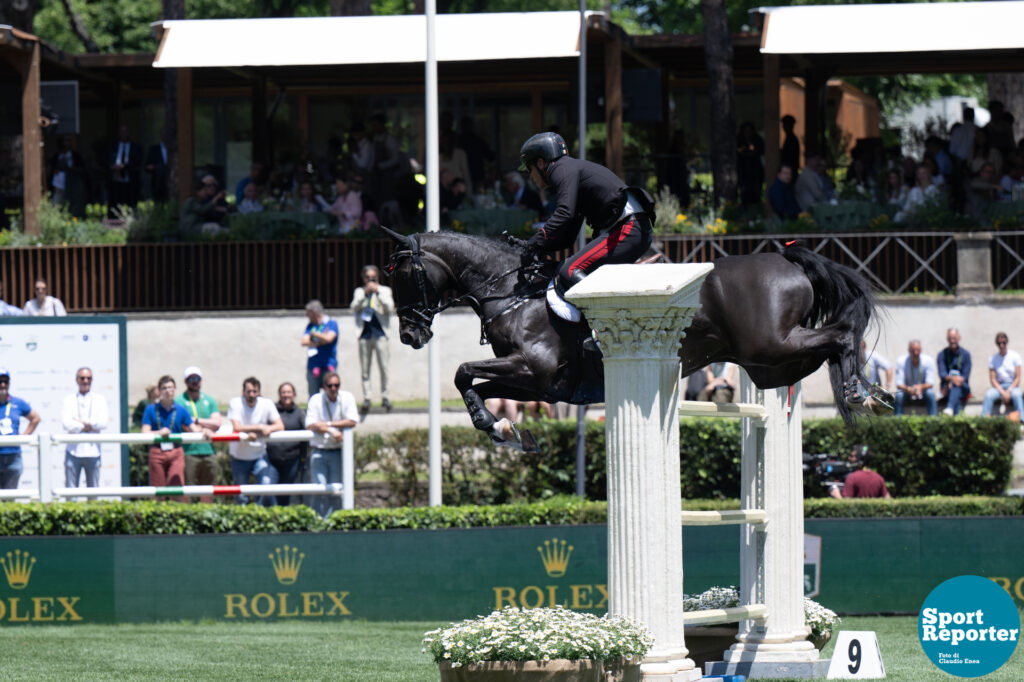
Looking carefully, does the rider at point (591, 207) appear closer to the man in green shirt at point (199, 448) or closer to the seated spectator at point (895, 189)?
the man in green shirt at point (199, 448)

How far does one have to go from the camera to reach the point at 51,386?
17391 millimetres

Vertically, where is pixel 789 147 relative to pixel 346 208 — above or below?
above

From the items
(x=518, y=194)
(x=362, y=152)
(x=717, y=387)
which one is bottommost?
(x=717, y=387)

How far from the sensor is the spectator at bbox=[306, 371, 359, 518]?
52.2 ft

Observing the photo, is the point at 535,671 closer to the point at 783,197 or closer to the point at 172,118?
the point at 783,197

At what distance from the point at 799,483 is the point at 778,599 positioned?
0.76m

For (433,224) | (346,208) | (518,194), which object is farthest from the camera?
(518,194)

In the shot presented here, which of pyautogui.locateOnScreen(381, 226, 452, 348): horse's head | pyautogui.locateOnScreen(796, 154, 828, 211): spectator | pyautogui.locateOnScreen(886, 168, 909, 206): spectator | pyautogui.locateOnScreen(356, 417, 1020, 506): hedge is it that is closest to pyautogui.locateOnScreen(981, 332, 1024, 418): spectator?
pyautogui.locateOnScreen(356, 417, 1020, 506): hedge

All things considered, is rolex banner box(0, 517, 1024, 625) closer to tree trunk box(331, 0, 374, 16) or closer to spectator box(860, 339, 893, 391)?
spectator box(860, 339, 893, 391)

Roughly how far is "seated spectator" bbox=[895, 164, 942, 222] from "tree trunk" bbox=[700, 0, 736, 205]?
2.90 meters

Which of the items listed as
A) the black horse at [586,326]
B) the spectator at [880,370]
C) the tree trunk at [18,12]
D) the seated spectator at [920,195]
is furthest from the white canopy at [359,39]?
the black horse at [586,326]

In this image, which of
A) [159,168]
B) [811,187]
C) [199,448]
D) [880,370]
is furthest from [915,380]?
[159,168]

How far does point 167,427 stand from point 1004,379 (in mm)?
10150

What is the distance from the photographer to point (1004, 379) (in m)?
19.8
